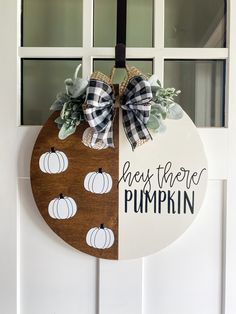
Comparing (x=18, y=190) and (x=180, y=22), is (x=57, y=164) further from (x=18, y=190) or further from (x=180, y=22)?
(x=180, y=22)

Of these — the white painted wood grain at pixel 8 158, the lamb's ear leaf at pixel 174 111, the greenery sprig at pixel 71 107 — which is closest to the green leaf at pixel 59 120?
the greenery sprig at pixel 71 107

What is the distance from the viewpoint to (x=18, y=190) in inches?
33.2

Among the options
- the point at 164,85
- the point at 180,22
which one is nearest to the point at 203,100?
the point at 164,85

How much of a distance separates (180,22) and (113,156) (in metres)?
0.39

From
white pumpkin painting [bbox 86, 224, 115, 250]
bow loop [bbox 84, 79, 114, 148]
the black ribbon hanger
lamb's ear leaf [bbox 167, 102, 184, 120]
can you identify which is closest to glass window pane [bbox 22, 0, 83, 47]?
the black ribbon hanger

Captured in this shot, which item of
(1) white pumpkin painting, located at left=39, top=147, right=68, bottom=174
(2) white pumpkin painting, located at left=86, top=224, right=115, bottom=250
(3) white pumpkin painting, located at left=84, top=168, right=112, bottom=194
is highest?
(1) white pumpkin painting, located at left=39, top=147, right=68, bottom=174

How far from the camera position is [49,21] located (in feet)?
2.81

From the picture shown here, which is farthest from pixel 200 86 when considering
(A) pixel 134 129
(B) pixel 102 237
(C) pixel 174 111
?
(B) pixel 102 237

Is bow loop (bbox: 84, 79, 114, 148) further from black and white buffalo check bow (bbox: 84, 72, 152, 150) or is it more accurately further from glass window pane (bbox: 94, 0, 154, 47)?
glass window pane (bbox: 94, 0, 154, 47)

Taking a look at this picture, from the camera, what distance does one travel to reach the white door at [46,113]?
32.5 inches

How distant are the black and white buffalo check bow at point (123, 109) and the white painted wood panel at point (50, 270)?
25 cm

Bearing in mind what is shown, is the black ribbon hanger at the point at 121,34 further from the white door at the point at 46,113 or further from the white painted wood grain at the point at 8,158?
the white painted wood grain at the point at 8,158

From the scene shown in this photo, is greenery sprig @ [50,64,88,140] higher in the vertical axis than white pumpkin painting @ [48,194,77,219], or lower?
higher

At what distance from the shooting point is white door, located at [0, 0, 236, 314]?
83cm
